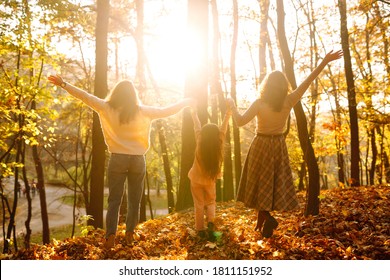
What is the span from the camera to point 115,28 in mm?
16250

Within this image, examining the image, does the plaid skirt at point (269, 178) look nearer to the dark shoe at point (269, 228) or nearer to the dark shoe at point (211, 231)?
the dark shoe at point (269, 228)

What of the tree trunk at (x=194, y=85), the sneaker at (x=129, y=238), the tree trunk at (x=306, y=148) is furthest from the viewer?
the tree trunk at (x=194, y=85)

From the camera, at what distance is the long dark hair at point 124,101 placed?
5031 mm

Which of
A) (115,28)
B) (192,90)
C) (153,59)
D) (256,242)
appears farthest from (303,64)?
(256,242)

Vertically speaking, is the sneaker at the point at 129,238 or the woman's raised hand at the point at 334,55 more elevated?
the woman's raised hand at the point at 334,55

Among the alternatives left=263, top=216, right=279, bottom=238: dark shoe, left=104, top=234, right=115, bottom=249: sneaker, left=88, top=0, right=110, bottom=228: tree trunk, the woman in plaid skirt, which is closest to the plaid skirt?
the woman in plaid skirt

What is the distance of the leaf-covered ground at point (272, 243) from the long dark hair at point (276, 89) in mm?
1936

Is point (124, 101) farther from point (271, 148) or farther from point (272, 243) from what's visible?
point (272, 243)

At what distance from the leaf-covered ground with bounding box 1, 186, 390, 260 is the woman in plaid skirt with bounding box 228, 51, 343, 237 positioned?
510 millimetres

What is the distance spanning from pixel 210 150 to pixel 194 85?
4.16 m

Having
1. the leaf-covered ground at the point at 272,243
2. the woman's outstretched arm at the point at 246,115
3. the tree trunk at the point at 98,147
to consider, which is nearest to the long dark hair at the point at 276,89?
the woman's outstretched arm at the point at 246,115

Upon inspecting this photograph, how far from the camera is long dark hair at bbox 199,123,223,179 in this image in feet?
17.0

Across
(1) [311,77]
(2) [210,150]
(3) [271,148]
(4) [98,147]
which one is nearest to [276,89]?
(1) [311,77]

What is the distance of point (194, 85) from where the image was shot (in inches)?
356
